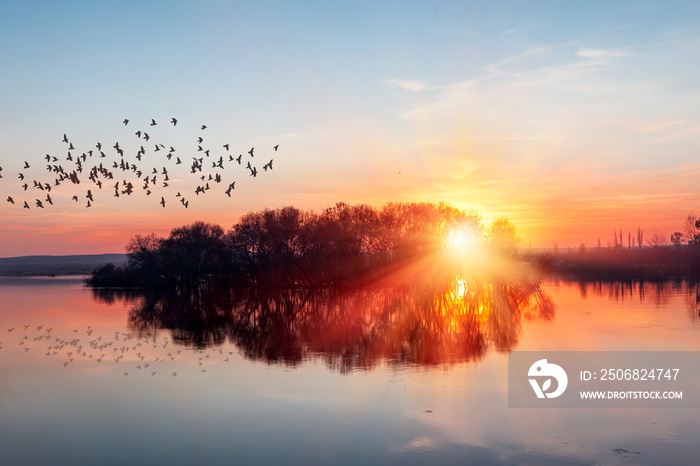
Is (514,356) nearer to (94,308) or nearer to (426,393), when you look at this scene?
(426,393)

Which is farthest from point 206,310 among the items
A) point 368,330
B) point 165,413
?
point 165,413

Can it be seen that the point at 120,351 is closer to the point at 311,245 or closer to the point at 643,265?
the point at 311,245

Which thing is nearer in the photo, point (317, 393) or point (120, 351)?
point (317, 393)

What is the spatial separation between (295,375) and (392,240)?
78017 mm

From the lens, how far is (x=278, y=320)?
166 feet

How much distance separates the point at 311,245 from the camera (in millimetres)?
106750

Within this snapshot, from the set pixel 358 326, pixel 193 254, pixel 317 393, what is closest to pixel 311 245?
pixel 193 254

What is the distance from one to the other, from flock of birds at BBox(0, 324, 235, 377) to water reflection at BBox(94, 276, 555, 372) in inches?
72.3

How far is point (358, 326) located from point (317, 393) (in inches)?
795

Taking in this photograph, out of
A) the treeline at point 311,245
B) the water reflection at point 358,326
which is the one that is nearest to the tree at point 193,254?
the treeline at point 311,245

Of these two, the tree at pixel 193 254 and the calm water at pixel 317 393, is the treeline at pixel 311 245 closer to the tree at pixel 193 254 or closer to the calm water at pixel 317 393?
the tree at pixel 193 254

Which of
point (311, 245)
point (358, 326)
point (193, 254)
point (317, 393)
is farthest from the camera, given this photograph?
point (193, 254)

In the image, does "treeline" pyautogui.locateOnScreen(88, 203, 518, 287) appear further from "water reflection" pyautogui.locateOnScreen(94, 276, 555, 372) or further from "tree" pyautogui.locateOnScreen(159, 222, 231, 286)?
"water reflection" pyautogui.locateOnScreen(94, 276, 555, 372)

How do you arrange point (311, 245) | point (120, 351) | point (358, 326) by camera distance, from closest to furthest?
1. point (120, 351)
2. point (358, 326)
3. point (311, 245)
